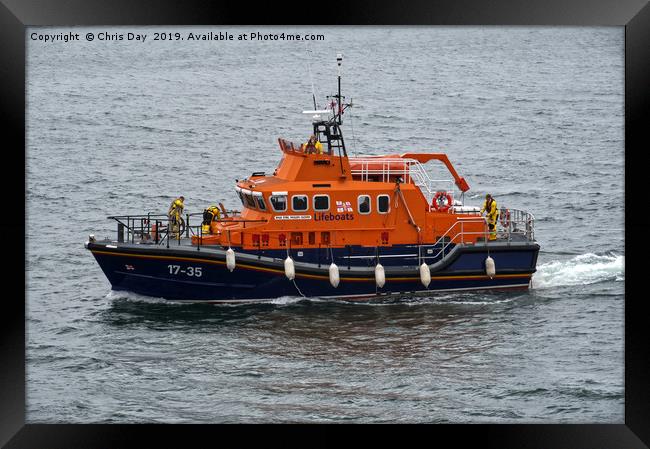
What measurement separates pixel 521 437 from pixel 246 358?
9019 mm

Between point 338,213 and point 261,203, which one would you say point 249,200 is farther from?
point 338,213

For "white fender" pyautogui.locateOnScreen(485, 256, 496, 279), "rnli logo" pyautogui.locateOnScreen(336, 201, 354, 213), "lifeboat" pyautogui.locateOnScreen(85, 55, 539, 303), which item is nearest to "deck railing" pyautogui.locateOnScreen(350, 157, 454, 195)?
"lifeboat" pyautogui.locateOnScreen(85, 55, 539, 303)

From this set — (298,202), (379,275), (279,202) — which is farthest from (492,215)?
(279,202)

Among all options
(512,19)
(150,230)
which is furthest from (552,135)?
(512,19)

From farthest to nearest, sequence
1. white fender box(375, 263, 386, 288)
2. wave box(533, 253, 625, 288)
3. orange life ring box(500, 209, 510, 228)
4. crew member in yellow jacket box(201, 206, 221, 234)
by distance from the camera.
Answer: wave box(533, 253, 625, 288) → orange life ring box(500, 209, 510, 228) → crew member in yellow jacket box(201, 206, 221, 234) → white fender box(375, 263, 386, 288)

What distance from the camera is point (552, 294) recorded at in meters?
25.2

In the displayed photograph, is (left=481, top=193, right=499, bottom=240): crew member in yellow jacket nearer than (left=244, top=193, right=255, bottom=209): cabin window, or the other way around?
(left=244, top=193, right=255, bottom=209): cabin window

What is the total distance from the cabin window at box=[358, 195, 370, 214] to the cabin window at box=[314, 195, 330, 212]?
68 centimetres

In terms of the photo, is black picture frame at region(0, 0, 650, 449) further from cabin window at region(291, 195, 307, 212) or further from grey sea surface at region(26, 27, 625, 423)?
cabin window at region(291, 195, 307, 212)

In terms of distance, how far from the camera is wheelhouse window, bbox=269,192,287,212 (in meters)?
24.3

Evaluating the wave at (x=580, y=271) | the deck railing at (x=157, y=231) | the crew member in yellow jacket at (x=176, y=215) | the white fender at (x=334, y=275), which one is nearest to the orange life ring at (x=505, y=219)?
the wave at (x=580, y=271)

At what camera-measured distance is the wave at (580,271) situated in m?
26.3

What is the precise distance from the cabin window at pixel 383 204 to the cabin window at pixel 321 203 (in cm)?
107

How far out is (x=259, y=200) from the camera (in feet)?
80.7
